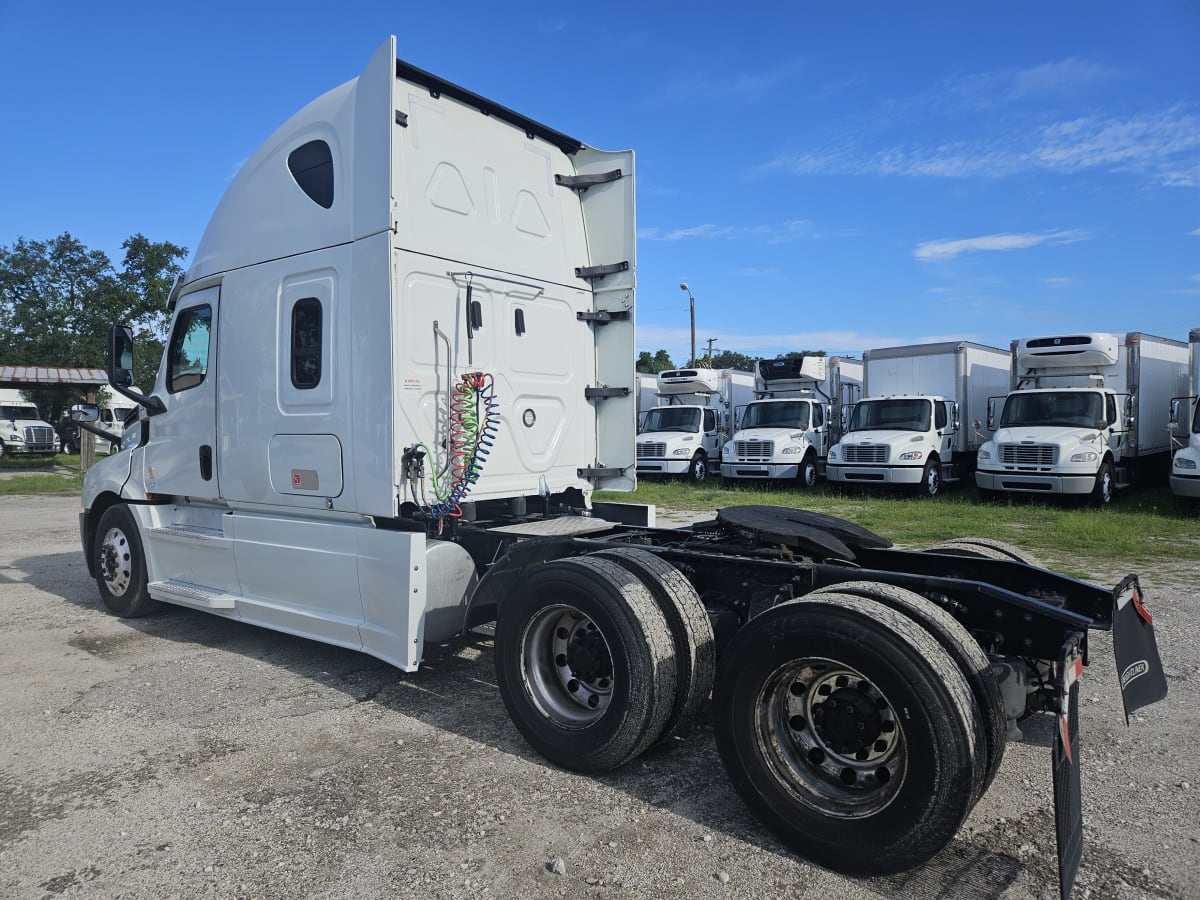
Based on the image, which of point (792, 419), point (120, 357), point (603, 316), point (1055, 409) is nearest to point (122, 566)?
point (120, 357)

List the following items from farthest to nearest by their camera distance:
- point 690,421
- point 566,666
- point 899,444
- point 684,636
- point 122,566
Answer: point 690,421 → point 899,444 → point 122,566 → point 566,666 → point 684,636

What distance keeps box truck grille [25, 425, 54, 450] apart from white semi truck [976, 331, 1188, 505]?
33.8 m

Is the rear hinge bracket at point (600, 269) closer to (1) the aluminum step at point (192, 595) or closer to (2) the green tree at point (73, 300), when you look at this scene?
(1) the aluminum step at point (192, 595)

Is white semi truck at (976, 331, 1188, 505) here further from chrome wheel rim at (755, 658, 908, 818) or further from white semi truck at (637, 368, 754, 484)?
chrome wheel rim at (755, 658, 908, 818)

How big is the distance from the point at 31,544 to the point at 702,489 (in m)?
13.7

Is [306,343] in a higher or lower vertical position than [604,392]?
higher

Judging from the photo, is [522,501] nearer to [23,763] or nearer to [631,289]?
[631,289]

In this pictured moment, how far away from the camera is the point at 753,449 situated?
1998 centimetres

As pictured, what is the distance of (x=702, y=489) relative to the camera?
20250 mm

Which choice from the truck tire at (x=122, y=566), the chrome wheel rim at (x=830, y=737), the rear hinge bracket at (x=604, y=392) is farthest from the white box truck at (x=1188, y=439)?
the truck tire at (x=122, y=566)

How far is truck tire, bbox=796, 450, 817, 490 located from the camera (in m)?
19.9

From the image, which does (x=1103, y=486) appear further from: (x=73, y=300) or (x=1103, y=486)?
(x=73, y=300)

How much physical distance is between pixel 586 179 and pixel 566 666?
379 centimetres

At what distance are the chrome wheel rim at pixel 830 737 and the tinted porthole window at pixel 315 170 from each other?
4077mm
